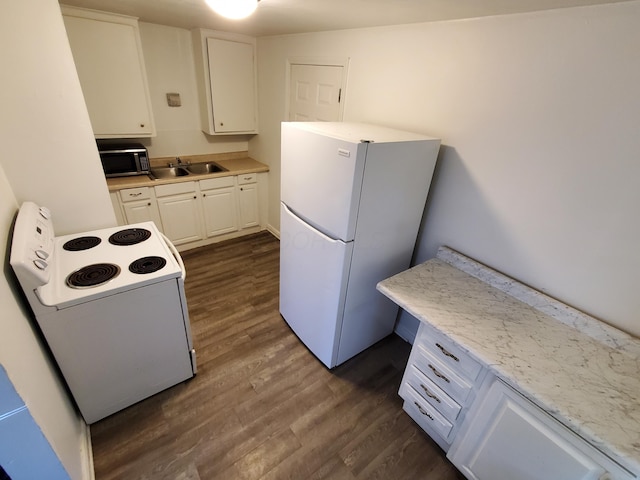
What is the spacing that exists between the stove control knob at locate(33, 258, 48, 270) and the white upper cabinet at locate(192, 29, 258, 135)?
7.45 feet

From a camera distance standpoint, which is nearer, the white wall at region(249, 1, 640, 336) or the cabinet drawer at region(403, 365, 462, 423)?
the white wall at region(249, 1, 640, 336)

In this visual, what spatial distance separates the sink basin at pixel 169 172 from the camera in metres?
3.06

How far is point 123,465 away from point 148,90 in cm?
281

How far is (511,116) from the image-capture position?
4.55 ft

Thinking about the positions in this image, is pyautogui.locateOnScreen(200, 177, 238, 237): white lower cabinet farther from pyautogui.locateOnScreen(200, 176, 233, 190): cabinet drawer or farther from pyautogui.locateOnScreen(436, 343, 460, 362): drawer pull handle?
pyautogui.locateOnScreen(436, 343, 460, 362): drawer pull handle

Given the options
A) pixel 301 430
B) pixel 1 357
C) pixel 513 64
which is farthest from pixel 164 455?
pixel 513 64

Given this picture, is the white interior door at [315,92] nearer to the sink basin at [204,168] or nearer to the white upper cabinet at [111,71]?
the sink basin at [204,168]

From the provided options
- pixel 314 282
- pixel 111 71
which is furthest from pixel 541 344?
pixel 111 71

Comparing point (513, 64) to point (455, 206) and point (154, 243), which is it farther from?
point (154, 243)

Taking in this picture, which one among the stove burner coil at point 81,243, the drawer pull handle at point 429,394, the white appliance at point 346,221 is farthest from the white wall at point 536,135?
the stove burner coil at point 81,243

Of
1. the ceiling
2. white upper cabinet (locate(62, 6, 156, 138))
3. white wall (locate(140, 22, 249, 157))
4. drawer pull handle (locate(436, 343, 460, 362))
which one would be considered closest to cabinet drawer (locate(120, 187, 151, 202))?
white upper cabinet (locate(62, 6, 156, 138))

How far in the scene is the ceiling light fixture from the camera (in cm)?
130

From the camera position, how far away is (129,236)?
175 cm

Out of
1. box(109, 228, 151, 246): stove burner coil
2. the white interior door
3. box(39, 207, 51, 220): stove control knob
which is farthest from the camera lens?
the white interior door
